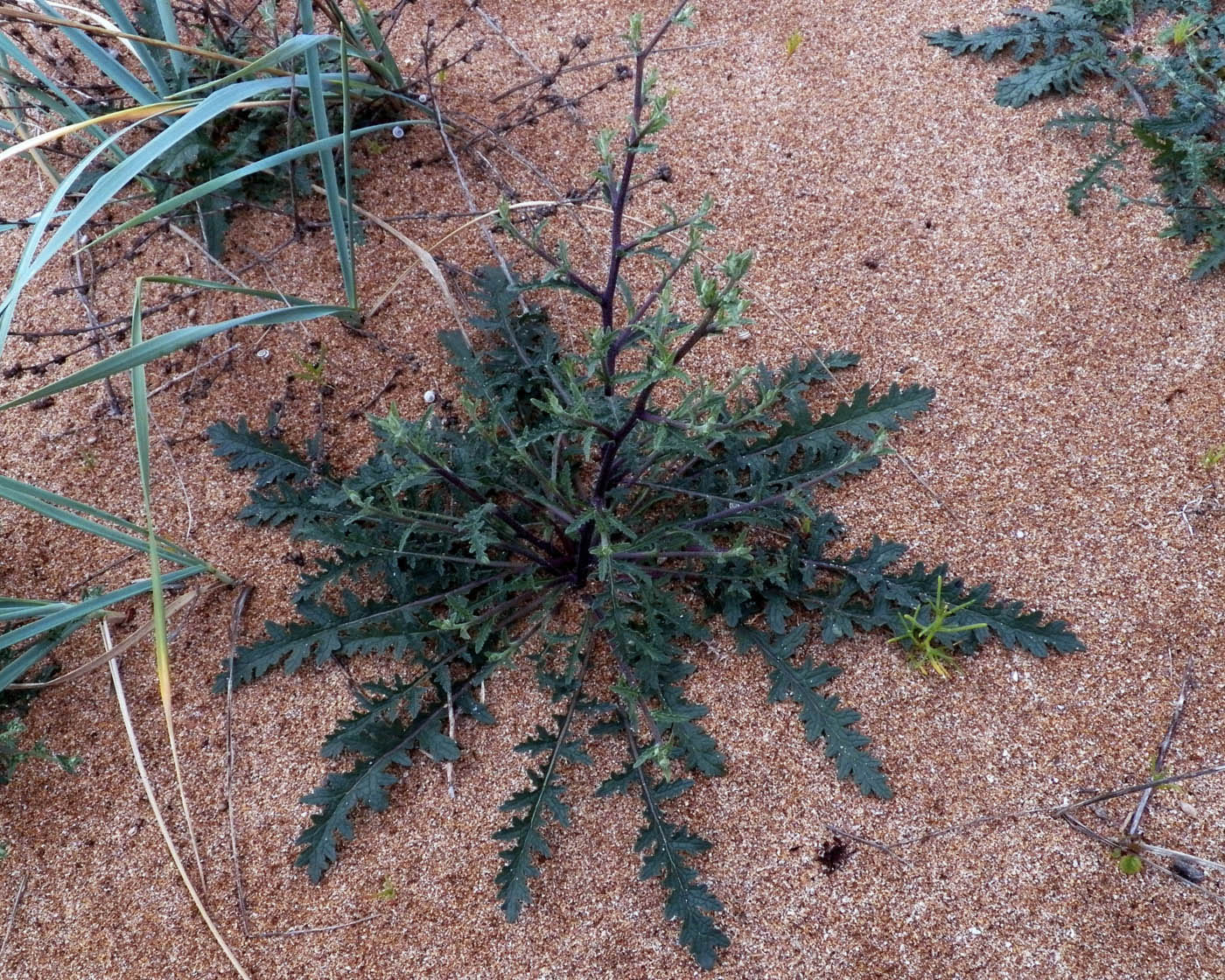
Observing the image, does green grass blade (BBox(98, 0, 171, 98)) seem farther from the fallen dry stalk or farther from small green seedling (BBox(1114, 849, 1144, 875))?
small green seedling (BBox(1114, 849, 1144, 875))

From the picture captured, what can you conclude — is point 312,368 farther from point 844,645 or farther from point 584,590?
point 844,645

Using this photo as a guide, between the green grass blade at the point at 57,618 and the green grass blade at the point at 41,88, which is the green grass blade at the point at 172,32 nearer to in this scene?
the green grass blade at the point at 41,88

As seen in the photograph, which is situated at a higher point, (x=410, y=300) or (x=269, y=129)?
(x=269, y=129)

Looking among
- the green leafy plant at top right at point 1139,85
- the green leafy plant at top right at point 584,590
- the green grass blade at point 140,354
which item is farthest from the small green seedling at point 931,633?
the green grass blade at point 140,354

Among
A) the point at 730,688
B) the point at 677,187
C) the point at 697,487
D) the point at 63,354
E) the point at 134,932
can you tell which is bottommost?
the point at 134,932

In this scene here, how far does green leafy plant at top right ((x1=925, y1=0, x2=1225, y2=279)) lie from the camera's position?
2.39 meters

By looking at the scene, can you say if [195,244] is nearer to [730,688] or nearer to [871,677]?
[730,688]

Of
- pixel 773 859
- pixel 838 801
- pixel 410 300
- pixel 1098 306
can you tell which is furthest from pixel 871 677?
pixel 410 300

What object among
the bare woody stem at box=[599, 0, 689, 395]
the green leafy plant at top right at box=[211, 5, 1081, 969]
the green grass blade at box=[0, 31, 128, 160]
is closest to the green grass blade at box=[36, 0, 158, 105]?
the green grass blade at box=[0, 31, 128, 160]

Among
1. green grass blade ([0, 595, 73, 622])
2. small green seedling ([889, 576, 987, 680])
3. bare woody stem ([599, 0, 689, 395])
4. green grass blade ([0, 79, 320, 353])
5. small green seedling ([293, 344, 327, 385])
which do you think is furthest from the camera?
small green seedling ([293, 344, 327, 385])

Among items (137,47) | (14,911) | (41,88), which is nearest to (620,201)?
(137,47)

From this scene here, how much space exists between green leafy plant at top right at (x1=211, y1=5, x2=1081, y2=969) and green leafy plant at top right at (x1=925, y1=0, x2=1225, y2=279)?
37.8 inches

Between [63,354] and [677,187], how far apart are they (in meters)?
1.70

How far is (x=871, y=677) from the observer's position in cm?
195
